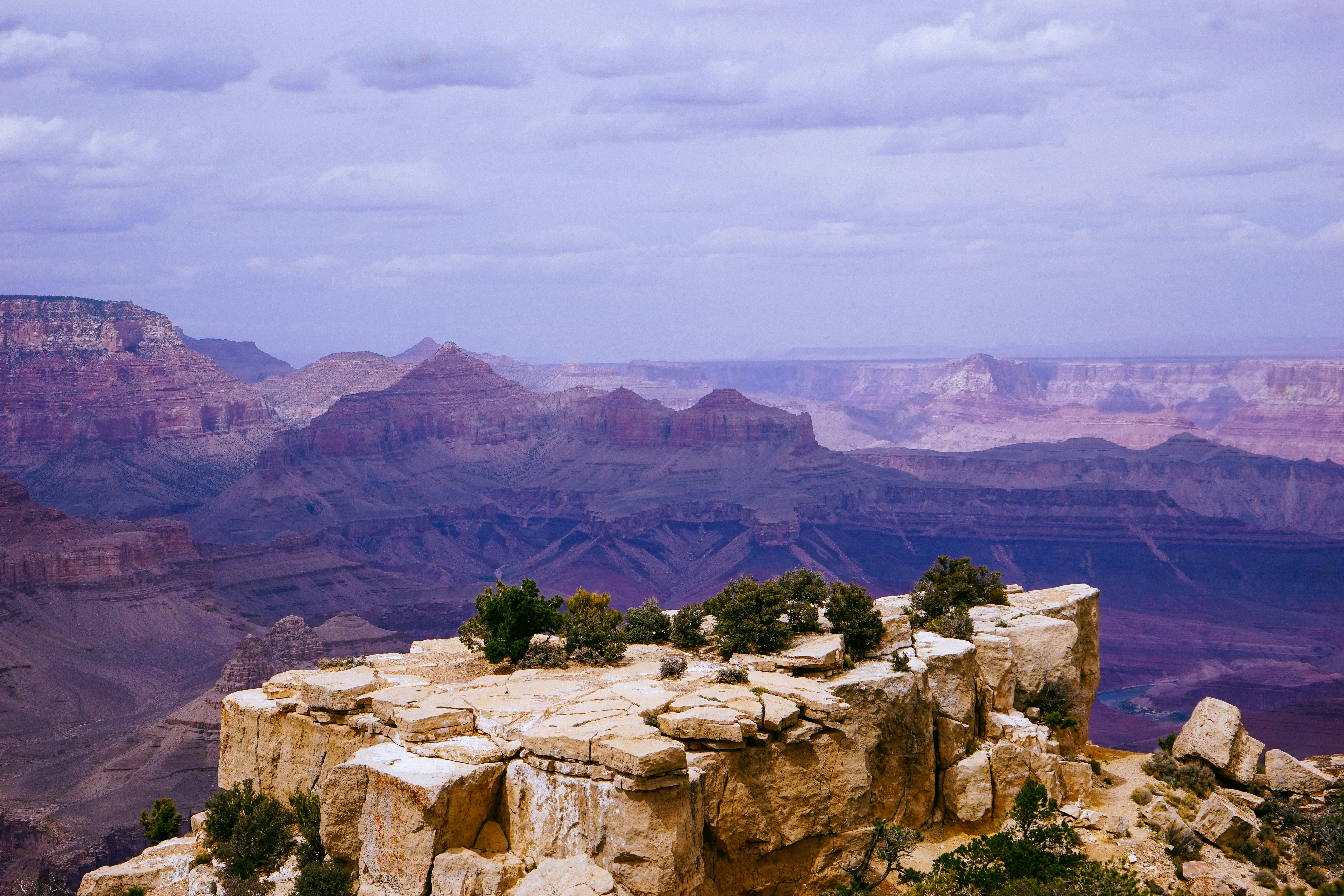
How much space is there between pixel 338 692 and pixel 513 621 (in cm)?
502

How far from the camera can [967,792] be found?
94.5 feet

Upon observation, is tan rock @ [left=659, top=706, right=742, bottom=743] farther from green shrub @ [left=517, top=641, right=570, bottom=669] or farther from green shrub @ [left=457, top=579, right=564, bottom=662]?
green shrub @ [left=457, top=579, right=564, bottom=662]

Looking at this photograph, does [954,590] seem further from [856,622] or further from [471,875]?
[471,875]

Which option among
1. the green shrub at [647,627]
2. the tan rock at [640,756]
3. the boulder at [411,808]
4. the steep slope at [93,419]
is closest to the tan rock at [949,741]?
the green shrub at [647,627]

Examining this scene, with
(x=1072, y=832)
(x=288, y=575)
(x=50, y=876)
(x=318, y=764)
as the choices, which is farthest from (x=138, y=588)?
(x=1072, y=832)

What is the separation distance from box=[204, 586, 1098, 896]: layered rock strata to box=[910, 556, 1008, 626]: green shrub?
333cm

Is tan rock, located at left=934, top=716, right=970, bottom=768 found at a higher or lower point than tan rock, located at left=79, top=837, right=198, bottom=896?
higher

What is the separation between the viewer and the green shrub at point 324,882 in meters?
22.9

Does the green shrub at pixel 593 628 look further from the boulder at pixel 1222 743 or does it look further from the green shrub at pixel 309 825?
the boulder at pixel 1222 743

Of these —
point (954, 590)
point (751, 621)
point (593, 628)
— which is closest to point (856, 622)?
point (751, 621)

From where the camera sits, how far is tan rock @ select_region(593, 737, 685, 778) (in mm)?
20609

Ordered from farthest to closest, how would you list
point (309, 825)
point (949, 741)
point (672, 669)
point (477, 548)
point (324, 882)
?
point (477, 548) < point (949, 741) < point (672, 669) < point (309, 825) < point (324, 882)

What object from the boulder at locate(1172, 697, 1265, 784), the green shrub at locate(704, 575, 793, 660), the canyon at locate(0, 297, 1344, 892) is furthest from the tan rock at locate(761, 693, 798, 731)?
the canyon at locate(0, 297, 1344, 892)

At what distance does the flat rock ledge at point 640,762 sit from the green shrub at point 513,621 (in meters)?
1.07
